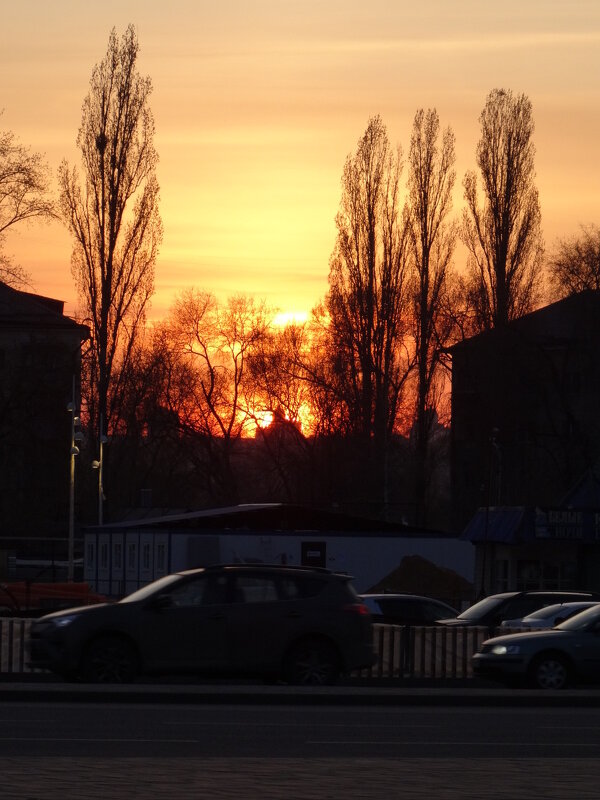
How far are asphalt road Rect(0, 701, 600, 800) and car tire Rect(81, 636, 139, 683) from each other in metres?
2.02

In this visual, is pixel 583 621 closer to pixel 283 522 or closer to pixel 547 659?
pixel 547 659

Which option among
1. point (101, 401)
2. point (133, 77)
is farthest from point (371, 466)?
point (133, 77)

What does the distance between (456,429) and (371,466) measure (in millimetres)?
7351

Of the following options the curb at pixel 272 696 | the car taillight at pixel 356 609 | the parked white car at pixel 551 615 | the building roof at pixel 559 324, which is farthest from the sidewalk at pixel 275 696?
the building roof at pixel 559 324

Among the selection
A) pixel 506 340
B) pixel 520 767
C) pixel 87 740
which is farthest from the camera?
pixel 506 340

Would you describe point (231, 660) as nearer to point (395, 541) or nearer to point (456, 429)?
point (395, 541)

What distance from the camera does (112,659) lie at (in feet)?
67.9

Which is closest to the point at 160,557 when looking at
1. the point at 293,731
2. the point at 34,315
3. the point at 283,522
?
the point at 283,522

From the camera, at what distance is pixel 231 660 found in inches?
824

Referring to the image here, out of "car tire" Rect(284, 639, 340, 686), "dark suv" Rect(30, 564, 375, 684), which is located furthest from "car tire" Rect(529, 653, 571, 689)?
"car tire" Rect(284, 639, 340, 686)

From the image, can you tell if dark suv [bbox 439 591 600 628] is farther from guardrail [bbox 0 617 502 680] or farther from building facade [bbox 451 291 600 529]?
building facade [bbox 451 291 600 529]

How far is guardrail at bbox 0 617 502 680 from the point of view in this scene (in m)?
24.7

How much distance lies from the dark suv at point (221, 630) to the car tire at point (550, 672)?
314cm

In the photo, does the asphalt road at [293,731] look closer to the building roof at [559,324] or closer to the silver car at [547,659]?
the silver car at [547,659]
